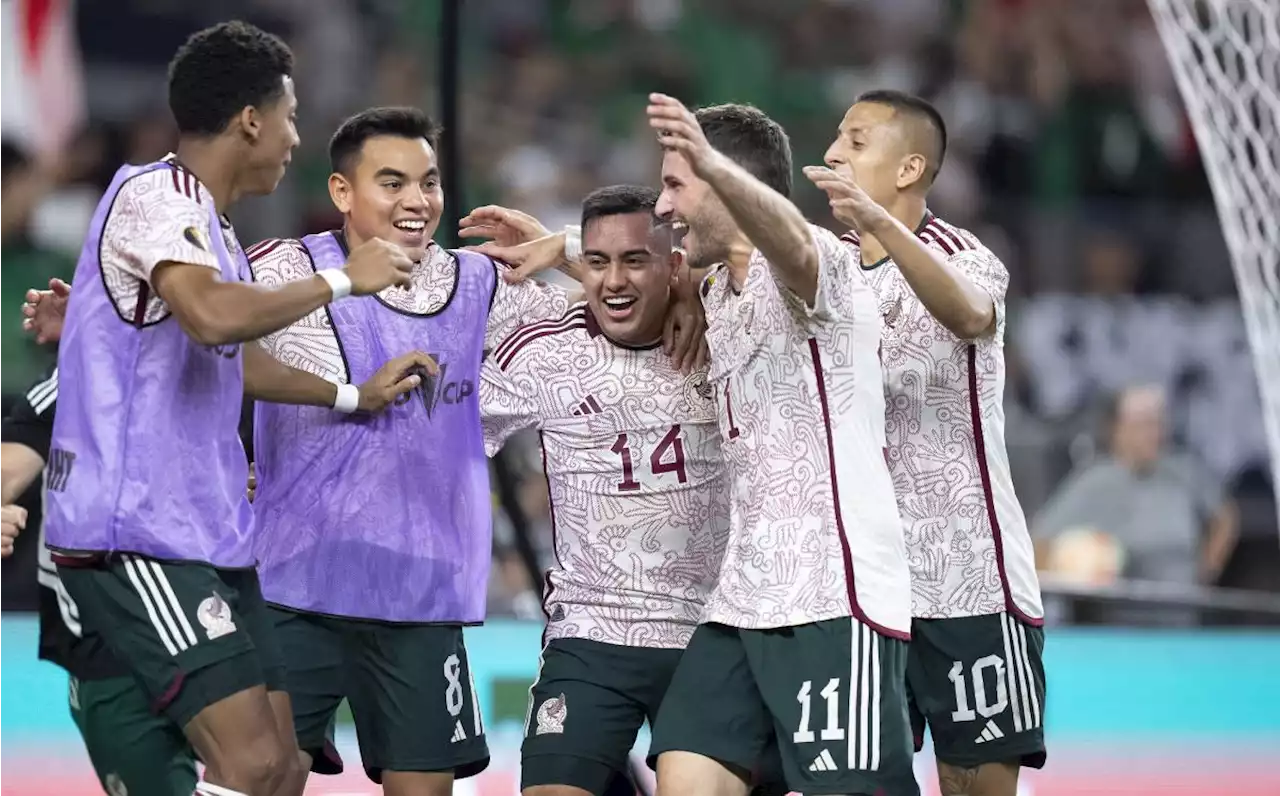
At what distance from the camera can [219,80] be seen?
468cm

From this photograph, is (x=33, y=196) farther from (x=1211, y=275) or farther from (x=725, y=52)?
(x=1211, y=275)

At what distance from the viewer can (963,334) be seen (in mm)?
4992

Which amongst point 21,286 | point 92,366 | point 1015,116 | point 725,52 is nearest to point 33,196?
point 21,286

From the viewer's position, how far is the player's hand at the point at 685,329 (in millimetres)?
5203

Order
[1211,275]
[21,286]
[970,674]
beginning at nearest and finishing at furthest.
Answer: [970,674], [21,286], [1211,275]

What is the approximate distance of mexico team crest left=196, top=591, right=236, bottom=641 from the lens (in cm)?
447

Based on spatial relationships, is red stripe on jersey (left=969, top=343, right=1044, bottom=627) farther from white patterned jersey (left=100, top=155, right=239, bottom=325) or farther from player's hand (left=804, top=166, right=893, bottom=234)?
white patterned jersey (left=100, top=155, right=239, bottom=325)

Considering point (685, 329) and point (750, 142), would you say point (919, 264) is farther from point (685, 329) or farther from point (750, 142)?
point (685, 329)

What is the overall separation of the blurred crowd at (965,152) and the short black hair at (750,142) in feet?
18.9

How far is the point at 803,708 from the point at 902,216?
1.52 m

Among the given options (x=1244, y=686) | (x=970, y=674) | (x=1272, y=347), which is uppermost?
(x=1272, y=347)

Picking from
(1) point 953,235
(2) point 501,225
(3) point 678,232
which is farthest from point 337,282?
(1) point 953,235

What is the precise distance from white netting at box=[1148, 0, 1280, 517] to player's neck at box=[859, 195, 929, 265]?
2.56m

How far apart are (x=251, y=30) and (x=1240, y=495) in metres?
8.85
